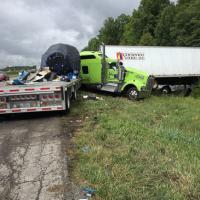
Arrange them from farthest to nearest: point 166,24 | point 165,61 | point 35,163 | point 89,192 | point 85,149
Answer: point 166,24 < point 165,61 < point 85,149 < point 35,163 < point 89,192

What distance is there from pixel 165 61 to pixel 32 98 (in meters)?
16.5

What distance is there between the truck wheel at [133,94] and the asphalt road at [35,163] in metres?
9.64

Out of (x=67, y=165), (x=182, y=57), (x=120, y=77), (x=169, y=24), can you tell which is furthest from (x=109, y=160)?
(x=169, y=24)

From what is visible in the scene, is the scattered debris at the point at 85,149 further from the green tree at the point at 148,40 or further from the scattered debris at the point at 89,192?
the green tree at the point at 148,40

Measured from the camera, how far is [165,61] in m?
27.3

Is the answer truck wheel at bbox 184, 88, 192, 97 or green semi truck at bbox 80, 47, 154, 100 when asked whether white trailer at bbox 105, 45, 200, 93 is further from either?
green semi truck at bbox 80, 47, 154, 100

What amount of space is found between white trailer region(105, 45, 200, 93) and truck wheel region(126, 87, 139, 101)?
3.40 metres

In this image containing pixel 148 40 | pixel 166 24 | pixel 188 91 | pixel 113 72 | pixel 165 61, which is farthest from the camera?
pixel 148 40

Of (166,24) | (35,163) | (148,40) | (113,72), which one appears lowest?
(35,163)

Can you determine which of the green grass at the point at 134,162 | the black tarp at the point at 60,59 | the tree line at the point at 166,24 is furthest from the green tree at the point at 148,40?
the green grass at the point at 134,162

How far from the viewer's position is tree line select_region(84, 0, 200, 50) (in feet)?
178

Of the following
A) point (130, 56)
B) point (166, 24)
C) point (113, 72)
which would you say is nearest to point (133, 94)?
point (113, 72)

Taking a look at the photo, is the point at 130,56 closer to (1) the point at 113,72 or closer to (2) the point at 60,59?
(1) the point at 113,72

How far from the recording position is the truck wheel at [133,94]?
20.6 meters
